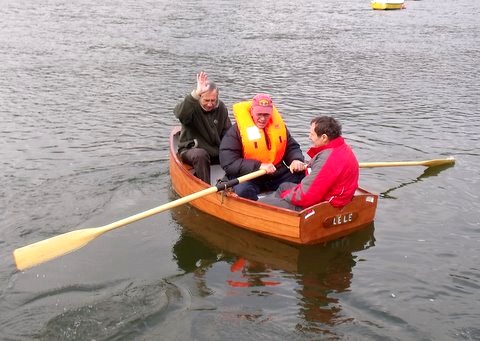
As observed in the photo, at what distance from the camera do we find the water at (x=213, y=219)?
5.90 m

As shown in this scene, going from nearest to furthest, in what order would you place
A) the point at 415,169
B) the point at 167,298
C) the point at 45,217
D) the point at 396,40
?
the point at 167,298, the point at 45,217, the point at 415,169, the point at 396,40

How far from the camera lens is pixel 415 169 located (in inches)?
406

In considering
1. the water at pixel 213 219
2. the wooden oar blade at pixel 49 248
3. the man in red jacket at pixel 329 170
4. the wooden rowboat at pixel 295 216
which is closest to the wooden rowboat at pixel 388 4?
the water at pixel 213 219

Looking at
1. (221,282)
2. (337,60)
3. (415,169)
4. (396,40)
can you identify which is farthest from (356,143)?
(396,40)

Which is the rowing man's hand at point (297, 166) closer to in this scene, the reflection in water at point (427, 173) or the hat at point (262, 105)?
the hat at point (262, 105)

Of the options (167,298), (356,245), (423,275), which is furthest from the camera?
(356,245)

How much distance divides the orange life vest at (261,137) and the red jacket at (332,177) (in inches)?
34.8

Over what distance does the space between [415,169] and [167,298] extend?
588 cm

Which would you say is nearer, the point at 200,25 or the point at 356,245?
the point at 356,245

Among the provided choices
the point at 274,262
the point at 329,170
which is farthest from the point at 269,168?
the point at 274,262

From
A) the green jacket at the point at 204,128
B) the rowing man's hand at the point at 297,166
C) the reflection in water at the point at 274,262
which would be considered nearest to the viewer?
the reflection in water at the point at 274,262

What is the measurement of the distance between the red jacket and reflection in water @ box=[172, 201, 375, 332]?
77 centimetres

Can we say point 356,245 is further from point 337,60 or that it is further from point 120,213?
point 337,60

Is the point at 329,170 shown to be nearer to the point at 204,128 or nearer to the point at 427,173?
the point at 204,128
